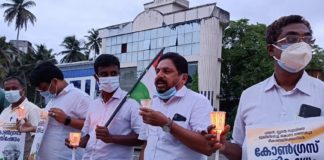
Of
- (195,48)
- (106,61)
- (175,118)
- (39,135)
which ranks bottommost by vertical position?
(39,135)

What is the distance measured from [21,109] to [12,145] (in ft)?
1.38

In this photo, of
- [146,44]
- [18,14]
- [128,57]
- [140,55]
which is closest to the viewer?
[146,44]

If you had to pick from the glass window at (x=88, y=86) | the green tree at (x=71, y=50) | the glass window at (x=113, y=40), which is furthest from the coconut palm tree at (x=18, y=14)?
the glass window at (x=88, y=86)

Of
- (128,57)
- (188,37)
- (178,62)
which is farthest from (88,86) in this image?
(128,57)

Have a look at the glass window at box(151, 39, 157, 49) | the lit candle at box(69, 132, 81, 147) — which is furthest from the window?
the lit candle at box(69, 132, 81, 147)

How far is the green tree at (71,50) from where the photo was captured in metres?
60.6

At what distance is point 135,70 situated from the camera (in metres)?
38.5

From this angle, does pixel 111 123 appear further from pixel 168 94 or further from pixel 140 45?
pixel 140 45

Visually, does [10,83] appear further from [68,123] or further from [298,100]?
[298,100]

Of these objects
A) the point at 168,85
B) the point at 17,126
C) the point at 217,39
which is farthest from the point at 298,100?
the point at 217,39

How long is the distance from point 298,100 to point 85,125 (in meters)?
2.25

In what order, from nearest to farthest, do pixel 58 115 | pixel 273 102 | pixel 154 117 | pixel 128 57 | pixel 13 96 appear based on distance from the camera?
1. pixel 273 102
2. pixel 154 117
3. pixel 58 115
4. pixel 13 96
5. pixel 128 57

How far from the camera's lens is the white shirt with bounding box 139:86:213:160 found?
133 inches

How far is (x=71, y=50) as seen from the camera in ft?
200
